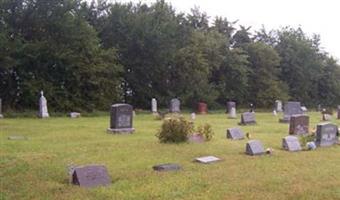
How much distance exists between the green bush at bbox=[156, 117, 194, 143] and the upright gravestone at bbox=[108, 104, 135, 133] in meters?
3.44

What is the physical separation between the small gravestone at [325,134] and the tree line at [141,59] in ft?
64.0

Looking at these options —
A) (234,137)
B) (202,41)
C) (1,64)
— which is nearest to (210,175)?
(234,137)

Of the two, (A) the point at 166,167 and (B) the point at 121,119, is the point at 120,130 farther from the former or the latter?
(A) the point at 166,167

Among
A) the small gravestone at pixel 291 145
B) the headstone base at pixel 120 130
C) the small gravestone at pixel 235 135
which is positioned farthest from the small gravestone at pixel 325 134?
the headstone base at pixel 120 130

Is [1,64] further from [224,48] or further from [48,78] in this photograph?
[224,48]

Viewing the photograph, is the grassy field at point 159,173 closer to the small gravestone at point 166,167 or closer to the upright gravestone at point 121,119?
the small gravestone at point 166,167

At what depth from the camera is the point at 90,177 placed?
9477 millimetres

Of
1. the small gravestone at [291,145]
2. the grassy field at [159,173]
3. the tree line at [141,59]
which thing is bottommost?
the grassy field at [159,173]

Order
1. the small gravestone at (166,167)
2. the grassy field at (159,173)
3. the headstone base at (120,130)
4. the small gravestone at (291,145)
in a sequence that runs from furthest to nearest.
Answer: the headstone base at (120,130), the small gravestone at (291,145), the small gravestone at (166,167), the grassy field at (159,173)

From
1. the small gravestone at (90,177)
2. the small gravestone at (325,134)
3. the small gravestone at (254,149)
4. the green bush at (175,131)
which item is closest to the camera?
the small gravestone at (90,177)

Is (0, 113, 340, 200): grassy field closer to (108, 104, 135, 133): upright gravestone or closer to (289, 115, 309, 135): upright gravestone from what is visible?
→ (108, 104, 135, 133): upright gravestone

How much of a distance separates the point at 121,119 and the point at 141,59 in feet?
65.2

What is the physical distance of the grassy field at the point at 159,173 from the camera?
8.98 m

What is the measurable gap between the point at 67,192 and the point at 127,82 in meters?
30.4
